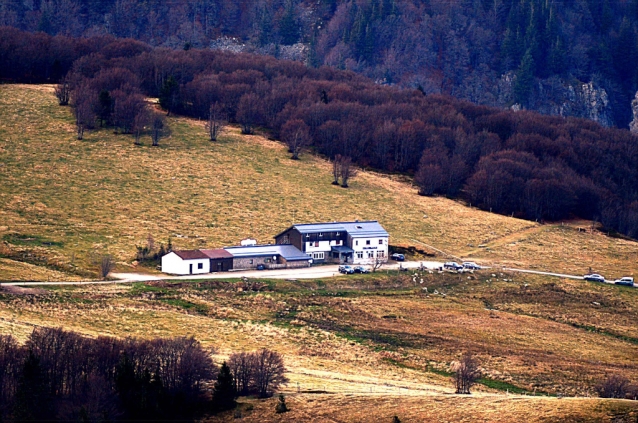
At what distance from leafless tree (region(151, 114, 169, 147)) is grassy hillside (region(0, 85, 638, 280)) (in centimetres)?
107

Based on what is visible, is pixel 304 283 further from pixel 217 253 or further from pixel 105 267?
pixel 105 267

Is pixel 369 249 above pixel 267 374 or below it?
above

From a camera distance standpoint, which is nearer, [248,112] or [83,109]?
[83,109]

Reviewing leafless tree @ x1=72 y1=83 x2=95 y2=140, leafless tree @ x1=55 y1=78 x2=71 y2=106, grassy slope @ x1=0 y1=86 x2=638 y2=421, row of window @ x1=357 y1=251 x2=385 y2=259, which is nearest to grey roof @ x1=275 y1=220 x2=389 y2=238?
row of window @ x1=357 y1=251 x2=385 y2=259

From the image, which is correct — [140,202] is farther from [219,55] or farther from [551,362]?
[219,55]

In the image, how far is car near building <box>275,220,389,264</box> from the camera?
93062mm

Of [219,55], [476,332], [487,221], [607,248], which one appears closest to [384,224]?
[487,221]

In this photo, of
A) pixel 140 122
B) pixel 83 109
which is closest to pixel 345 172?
pixel 140 122

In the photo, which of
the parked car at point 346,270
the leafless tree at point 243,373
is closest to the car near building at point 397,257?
the parked car at point 346,270

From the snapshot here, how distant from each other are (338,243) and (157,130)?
34.8 metres

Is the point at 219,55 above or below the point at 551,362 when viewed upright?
above

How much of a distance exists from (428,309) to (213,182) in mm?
36879

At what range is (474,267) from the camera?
93.7 metres

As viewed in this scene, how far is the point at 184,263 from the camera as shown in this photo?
84.5 m
